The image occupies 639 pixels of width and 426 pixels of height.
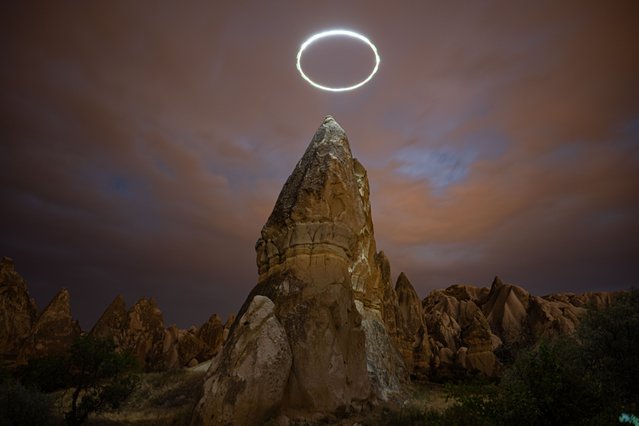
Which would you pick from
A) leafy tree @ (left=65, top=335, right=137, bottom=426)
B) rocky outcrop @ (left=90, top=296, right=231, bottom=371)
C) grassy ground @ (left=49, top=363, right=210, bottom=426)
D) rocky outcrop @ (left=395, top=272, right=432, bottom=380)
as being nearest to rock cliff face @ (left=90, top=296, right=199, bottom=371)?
rocky outcrop @ (left=90, top=296, right=231, bottom=371)

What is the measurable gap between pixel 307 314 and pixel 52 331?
4118cm

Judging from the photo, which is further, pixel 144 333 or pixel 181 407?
pixel 144 333

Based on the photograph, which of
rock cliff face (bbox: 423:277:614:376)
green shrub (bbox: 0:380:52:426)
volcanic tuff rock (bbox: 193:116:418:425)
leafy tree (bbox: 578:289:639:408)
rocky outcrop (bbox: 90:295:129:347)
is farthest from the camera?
rock cliff face (bbox: 423:277:614:376)

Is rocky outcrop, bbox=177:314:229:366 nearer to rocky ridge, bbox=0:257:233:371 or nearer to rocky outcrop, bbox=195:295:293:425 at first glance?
rocky ridge, bbox=0:257:233:371

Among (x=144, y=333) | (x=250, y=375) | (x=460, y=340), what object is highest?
(x=144, y=333)

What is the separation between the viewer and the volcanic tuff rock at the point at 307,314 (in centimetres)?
1284

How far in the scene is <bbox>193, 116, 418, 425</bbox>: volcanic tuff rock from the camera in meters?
12.8

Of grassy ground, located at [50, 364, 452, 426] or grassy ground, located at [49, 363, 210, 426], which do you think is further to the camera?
grassy ground, located at [49, 363, 210, 426]

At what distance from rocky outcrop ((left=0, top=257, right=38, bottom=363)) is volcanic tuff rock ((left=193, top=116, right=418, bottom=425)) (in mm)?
38426

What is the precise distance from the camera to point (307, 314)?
1493 cm

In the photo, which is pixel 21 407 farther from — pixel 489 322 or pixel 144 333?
pixel 489 322

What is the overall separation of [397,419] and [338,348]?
369 centimetres

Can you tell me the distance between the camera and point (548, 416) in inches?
341

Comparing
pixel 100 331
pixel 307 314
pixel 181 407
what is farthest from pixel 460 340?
pixel 100 331
